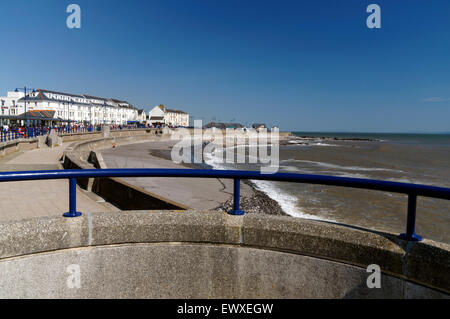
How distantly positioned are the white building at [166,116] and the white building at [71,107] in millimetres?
8324

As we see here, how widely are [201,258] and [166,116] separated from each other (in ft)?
490

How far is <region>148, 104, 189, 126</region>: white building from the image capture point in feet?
437

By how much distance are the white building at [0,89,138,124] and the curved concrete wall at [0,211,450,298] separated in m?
73.1

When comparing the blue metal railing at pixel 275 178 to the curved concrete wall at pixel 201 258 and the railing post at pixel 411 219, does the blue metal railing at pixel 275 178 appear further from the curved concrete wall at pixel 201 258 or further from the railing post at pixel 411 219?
the curved concrete wall at pixel 201 258

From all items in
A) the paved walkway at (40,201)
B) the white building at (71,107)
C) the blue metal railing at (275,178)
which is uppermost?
the white building at (71,107)

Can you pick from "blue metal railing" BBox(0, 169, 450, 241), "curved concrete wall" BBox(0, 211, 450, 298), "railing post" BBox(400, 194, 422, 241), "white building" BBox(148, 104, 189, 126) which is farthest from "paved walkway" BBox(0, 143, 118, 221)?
"white building" BBox(148, 104, 189, 126)

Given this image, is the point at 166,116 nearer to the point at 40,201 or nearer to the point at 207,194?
the point at 207,194

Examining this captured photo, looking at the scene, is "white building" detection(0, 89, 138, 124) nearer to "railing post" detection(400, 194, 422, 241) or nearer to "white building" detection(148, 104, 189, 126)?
"white building" detection(148, 104, 189, 126)

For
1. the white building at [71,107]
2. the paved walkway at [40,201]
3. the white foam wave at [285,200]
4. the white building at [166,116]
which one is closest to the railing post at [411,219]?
the paved walkway at [40,201]

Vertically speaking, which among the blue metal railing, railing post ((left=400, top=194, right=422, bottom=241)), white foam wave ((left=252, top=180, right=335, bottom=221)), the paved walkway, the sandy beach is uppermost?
the blue metal railing

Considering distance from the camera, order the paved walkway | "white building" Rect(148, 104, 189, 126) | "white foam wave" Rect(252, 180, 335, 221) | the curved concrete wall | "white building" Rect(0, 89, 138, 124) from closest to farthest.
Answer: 1. the curved concrete wall
2. the paved walkway
3. "white foam wave" Rect(252, 180, 335, 221)
4. "white building" Rect(0, 89, 138, 124)
5. "white building" Rect(148, 104, 189, 126)

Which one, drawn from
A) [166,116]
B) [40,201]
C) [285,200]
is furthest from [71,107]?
[40,201]

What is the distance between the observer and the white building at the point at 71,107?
85312 millimetres

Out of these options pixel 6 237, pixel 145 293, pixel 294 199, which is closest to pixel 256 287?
pixel 145 293
